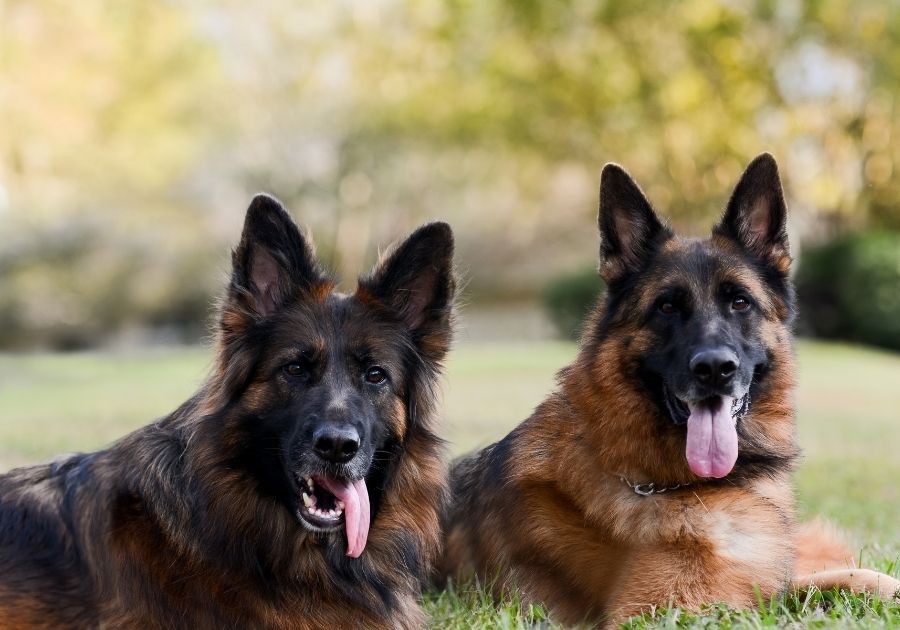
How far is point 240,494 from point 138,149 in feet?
130

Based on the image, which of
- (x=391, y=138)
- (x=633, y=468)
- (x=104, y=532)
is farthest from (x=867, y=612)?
(x=391, y=138)

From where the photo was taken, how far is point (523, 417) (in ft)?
44.7

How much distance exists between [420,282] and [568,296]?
87.4ft

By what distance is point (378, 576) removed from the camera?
175 inches

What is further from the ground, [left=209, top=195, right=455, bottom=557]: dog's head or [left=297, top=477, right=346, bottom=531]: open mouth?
[left=209, top=195, right=455, bottom=557]: dog's head

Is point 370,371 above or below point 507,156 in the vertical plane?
below

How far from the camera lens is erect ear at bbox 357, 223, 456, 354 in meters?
4.54

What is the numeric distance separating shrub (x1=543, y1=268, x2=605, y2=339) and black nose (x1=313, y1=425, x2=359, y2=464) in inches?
1021

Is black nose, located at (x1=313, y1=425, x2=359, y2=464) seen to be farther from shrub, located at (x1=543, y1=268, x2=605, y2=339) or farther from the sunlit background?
shrub, located at (x1=543, y1=268, x2=605, y2=339)

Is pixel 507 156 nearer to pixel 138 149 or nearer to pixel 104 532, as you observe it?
pixel 138 149

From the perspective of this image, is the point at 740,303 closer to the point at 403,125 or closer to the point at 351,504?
the point at 351,504

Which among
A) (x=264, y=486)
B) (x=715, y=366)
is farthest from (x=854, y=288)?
(x=264, y=486)

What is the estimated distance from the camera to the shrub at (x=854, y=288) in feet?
87.2

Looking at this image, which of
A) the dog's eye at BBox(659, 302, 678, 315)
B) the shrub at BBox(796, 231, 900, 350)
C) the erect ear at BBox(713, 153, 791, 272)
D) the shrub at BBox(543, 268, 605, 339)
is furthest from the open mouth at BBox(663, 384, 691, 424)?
the shrub at BBox(543, 268, 605, 339)
